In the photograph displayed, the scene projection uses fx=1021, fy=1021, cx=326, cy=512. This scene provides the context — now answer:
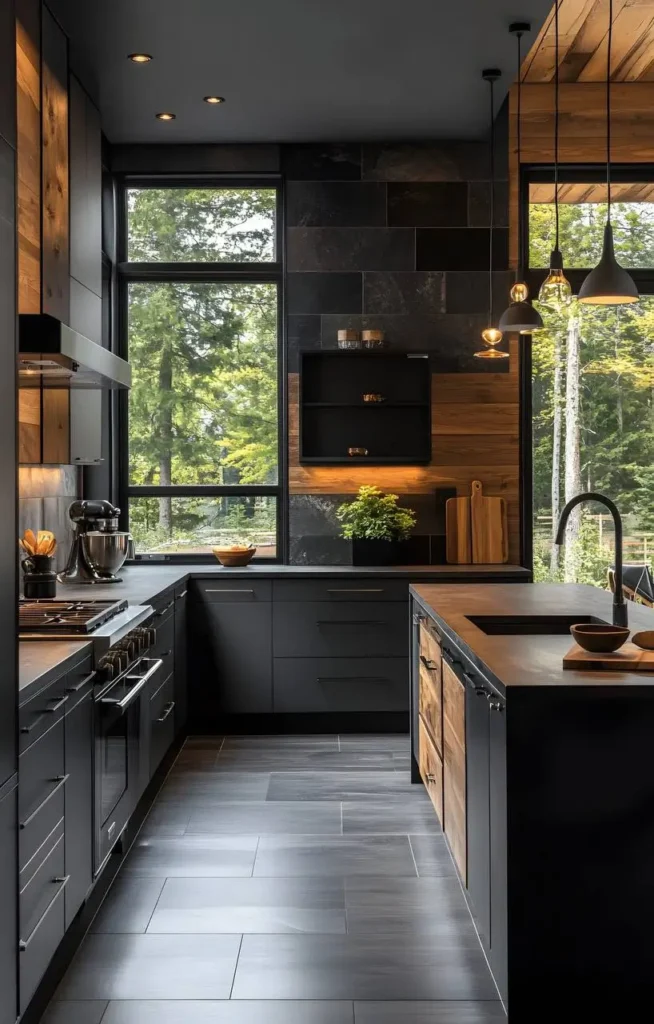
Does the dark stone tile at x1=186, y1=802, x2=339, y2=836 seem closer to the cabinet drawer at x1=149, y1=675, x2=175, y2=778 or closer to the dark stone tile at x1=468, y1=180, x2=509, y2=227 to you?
the cabinet drawer at x1=149, y1=675, x2=175, y2=778

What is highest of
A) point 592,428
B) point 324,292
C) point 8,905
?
point 324,292

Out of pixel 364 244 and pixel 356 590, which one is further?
pixel 364 244

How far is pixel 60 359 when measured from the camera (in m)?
3.54

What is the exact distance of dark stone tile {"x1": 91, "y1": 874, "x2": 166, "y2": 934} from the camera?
309 centimetres

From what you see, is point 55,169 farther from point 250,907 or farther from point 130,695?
point 250,907

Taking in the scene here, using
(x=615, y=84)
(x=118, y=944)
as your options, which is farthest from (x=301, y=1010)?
(x=615, y=84)

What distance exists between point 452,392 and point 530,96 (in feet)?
5.70

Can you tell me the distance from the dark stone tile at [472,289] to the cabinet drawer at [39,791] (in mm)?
3918

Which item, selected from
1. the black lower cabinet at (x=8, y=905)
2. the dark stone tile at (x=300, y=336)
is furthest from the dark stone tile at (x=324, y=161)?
the black lower cabinet at (x=8, y=905)

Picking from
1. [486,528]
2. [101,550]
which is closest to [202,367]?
[101,550]

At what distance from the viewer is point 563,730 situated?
2.29 metres

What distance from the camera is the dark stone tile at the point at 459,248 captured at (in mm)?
5859

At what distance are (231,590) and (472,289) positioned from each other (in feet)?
7.23

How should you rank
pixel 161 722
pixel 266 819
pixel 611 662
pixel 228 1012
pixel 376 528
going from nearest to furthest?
pixel 611 662 < pixel 228 1012 < pixel 266 819 < pixel 161 722 < pixel 376 528
